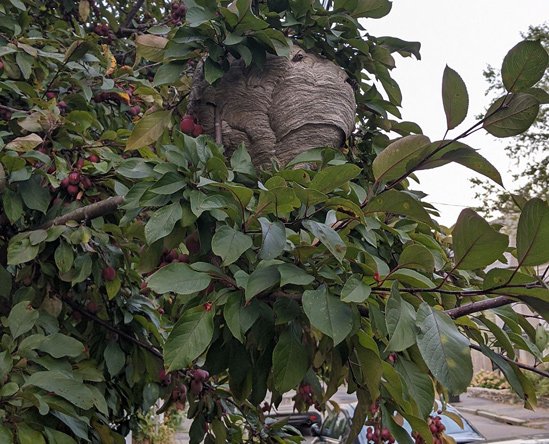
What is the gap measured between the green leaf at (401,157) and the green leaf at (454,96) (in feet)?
0.26

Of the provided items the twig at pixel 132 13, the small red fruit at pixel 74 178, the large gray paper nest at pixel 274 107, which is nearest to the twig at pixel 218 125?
the large gray paper nest at pixel 274 107

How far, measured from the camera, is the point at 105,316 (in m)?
1.96

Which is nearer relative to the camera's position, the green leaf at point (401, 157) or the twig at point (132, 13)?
the green leaf at point (401, 157)

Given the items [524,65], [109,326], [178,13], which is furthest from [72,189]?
[178,13]

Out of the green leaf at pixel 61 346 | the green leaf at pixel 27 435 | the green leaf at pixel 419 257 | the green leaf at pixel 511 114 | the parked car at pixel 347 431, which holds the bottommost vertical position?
the parked car at pixel 347 431

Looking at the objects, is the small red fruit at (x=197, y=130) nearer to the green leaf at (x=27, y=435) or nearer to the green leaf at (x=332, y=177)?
the green leaf at (x=332, y=177)

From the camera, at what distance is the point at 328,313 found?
0.90 metres

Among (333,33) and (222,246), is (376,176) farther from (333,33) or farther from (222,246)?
(333,33)

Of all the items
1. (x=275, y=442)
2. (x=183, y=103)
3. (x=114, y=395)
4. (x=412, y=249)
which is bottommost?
(x=275, y=442)

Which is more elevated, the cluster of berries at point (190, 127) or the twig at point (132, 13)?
the cluster of berries at point (190, 127)

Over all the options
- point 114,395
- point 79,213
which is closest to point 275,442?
point 114,395

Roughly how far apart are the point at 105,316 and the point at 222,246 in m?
1.14

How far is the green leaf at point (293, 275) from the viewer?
Answer: 928 mm

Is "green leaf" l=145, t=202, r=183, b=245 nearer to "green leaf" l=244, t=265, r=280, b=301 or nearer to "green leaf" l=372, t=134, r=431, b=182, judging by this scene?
"green leaf" l=244, t=265, r=280, b=301
